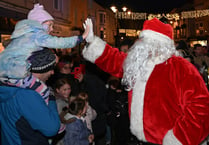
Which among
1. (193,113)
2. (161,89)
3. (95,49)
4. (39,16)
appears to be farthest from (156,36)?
(39,16)

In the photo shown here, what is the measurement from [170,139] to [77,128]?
1.84m

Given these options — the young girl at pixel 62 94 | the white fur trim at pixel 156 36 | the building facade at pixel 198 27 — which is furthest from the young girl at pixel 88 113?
the building facade at pixel 198 27

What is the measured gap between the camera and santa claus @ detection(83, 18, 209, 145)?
2.47 metres

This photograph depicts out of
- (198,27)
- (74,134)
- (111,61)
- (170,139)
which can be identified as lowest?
(74,134)

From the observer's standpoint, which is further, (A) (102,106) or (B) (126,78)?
(A) (102,106)

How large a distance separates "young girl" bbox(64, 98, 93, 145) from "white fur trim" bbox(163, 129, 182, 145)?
1.77 m

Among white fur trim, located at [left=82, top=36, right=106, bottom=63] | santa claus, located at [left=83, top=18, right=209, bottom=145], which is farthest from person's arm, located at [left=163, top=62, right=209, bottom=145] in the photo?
white fur trim, located at [left=82, top=36, right=106, bottom=63]

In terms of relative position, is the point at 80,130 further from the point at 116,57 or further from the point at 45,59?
the point at 45,59

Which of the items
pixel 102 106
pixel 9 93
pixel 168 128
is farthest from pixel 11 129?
pixel 102 106

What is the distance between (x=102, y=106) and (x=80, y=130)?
1171 millimetres

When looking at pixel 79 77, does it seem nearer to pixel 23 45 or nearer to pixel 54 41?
pixel 54 41

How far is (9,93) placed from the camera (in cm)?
238

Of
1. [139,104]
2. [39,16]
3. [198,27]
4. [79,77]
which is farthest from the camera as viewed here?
[198,27]

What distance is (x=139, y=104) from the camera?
2.81 meters
